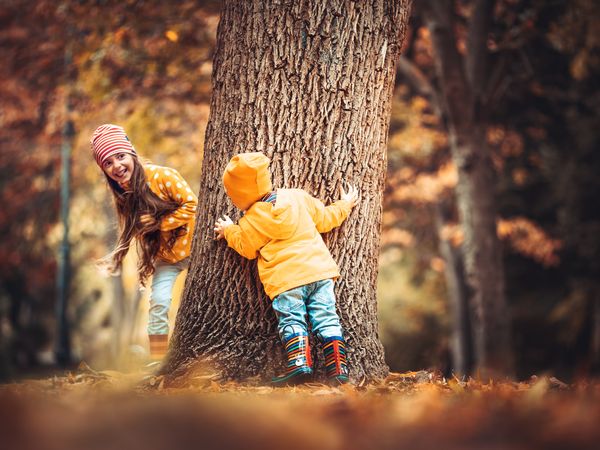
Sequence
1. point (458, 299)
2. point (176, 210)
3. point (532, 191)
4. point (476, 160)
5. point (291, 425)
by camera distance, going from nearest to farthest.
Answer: point (291, 425), point (176, 210), point (476, 160), point (458, 299), point (532, 191)

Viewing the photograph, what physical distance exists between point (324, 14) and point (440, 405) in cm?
269

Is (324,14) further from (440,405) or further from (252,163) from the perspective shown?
(440,405)

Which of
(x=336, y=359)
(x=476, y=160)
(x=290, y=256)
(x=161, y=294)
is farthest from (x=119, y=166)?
(x=476, y=160)

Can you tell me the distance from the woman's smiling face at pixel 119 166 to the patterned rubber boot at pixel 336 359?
6.21 feet

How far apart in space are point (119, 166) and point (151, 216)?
0.42m

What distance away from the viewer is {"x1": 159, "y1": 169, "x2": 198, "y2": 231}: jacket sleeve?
4.91m

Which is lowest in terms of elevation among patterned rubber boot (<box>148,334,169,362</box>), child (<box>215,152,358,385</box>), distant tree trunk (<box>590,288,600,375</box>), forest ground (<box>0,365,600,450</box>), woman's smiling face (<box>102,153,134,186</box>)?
distant tree trunk (<box>590,288,600,375</box>)

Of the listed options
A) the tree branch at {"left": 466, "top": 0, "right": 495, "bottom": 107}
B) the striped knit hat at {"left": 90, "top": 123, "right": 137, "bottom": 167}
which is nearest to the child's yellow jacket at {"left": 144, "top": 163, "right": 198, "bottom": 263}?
the striped knit hat at {"left": 90, "top": 123, "right": 137, "bottom": 167}

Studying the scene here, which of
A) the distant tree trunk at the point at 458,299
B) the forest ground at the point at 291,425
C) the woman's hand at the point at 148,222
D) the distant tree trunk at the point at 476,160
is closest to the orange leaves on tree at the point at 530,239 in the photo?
the distant tree trunk at the point at 458,299

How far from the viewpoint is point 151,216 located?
15.7 feet

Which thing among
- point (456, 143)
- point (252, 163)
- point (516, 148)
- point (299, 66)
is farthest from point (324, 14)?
point (516, 148)

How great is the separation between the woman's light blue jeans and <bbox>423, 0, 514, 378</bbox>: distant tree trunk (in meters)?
5.19

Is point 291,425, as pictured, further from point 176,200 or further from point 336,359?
point 176,200

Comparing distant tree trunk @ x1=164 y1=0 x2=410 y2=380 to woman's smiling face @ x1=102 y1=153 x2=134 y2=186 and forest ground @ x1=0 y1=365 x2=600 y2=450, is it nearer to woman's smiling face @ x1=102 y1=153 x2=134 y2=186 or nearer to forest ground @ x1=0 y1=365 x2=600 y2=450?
woman's smiling face @ x1=102 y1=153 x2=134 y2=186
